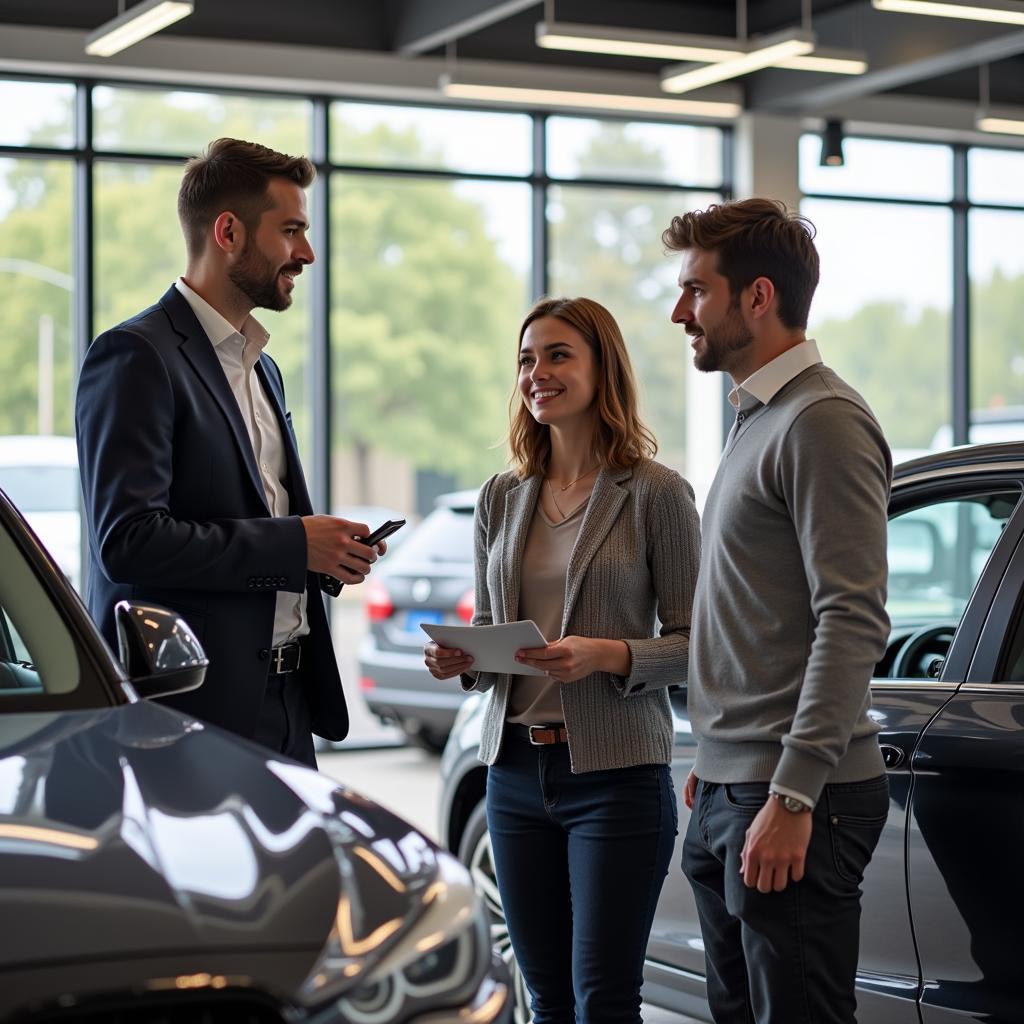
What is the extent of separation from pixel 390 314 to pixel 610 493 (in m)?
6.65

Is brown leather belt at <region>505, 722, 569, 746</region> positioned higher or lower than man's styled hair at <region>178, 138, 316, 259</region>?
lower

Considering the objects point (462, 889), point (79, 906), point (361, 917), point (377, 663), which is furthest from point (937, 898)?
point (377, 663)

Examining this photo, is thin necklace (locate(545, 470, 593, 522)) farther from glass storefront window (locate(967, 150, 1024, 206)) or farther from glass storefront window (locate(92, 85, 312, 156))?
glass storefront window (locate(967, 150, 1024, 206))

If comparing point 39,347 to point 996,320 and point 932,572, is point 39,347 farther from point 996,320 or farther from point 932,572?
point 996,320

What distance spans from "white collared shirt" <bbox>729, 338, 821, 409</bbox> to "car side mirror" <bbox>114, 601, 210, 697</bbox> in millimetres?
897

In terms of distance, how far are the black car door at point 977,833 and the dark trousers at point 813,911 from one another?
46 centimetres

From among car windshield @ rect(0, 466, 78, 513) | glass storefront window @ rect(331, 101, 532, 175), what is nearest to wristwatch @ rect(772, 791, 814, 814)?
car windshield @ rect(0, 466, 78, 513)

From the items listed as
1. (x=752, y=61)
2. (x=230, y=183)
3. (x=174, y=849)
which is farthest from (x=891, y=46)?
(x=174, y=849)

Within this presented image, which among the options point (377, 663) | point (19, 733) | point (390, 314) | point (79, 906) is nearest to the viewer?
point (79, 906)

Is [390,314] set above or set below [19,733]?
above

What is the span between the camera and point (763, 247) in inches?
94.7

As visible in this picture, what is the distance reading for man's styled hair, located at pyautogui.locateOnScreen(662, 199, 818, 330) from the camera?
94.7 inches

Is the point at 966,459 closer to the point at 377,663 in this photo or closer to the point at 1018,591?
the point at 1018,591

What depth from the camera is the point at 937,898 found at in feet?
9.17
